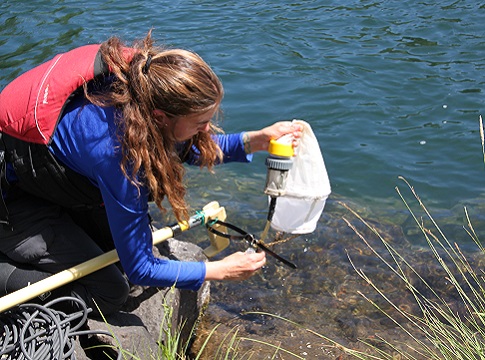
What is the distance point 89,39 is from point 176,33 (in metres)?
1.08

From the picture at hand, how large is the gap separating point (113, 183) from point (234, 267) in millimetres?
748

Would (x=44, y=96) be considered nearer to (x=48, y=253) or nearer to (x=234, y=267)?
(x=48, y=253)

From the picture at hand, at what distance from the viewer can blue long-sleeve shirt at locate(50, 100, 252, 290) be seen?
2.78 m

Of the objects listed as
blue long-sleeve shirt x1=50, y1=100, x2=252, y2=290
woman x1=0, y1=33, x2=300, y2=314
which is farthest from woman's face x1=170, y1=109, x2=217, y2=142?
blue long-sleeve shirt x1=50, y1=100, x2=252, y2=290

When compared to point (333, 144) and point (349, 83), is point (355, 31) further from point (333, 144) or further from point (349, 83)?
point (333, 144)

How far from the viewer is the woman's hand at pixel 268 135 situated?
3.49 meters

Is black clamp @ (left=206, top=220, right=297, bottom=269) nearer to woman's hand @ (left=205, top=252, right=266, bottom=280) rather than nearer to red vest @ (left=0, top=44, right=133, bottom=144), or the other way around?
woman's hand @ (left=205, top=252, right=266, bottom=280)

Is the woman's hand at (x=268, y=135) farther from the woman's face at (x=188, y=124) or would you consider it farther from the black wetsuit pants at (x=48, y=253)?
the black wetsuit pants at (x=48, y=253)

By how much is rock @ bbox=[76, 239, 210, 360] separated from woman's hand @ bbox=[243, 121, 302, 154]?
79 centimetres

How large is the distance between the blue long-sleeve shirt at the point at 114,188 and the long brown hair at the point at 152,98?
0.05 m

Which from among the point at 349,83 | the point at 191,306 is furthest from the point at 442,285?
the point at 349,83

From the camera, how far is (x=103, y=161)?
9.10 ft

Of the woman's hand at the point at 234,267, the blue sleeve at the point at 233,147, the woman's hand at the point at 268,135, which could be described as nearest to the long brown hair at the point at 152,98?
the woman's hand at the point at 234,267

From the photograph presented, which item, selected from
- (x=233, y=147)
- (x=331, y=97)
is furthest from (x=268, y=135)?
(x=331, y=97)
